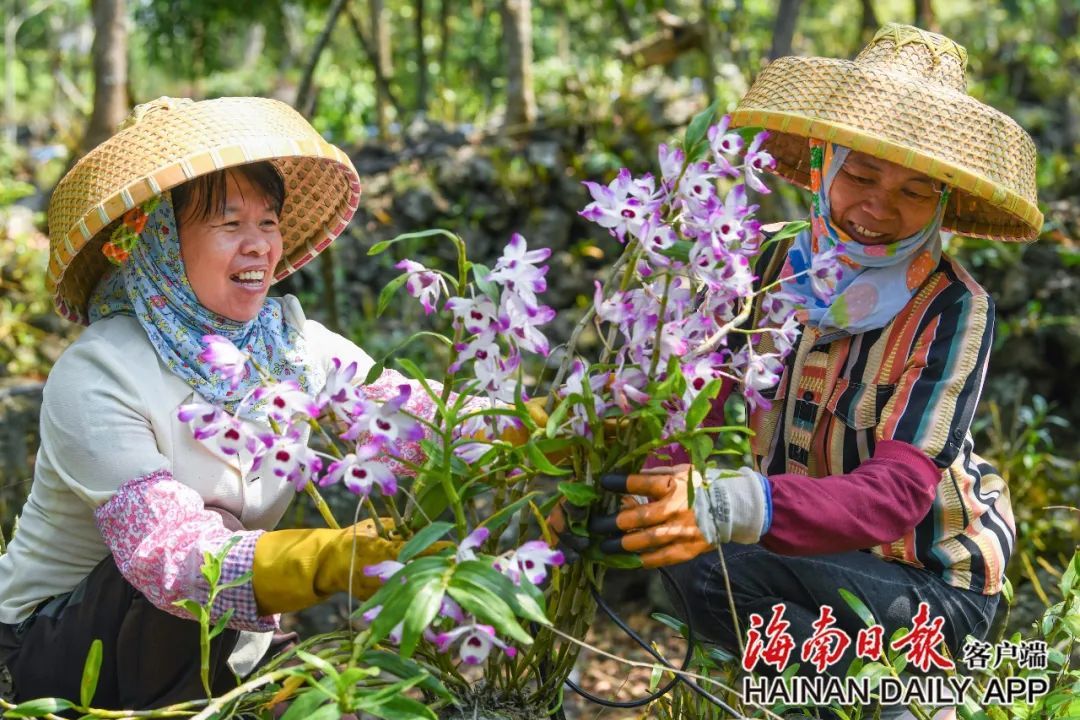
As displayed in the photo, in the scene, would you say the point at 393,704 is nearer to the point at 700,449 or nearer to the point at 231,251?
the point at 700,449

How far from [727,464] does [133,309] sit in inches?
95.9

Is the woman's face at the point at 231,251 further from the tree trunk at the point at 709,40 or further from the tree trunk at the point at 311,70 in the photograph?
the tree trunk at the point at 709,40

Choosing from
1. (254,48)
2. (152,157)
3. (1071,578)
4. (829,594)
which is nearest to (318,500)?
(152,157)

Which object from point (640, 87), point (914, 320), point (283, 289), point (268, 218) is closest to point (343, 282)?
point (283, 289)

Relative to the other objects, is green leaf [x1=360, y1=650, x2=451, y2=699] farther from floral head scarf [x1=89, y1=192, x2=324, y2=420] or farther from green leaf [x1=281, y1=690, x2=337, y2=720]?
floral head scarf [x1=89, y1=192, x2=324, y2=420]

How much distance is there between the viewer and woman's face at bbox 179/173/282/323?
185 cm

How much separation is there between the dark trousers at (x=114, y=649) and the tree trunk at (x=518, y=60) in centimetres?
440

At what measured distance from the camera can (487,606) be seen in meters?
1.24

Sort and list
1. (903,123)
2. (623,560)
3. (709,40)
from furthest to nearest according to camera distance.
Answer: (709,40) → (903,123) → (623,560)

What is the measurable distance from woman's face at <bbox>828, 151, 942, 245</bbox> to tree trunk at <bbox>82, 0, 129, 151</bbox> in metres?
3.70

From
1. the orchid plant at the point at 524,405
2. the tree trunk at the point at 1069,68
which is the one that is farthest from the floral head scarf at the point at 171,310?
the tree trunk at the point at 1069,68

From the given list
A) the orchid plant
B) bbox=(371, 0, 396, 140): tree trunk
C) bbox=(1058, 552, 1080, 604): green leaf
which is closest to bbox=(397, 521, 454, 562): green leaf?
the orchid plant

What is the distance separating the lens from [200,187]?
1836 millimetres

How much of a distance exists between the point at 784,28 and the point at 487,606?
3282 mm
